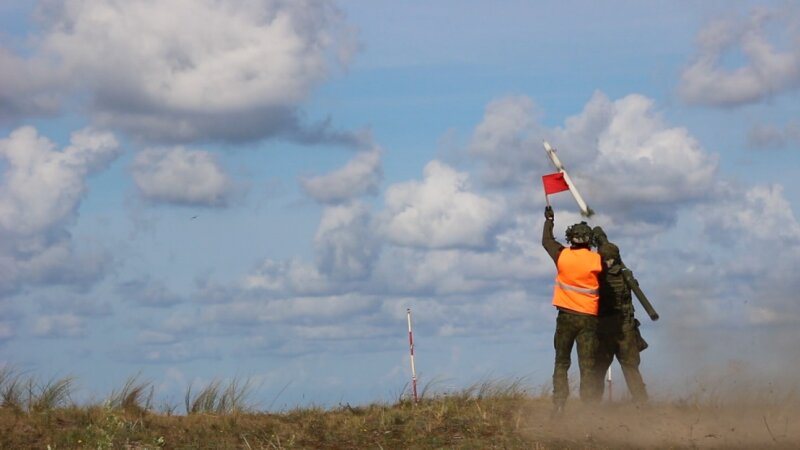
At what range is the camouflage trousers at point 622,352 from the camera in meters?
18.9

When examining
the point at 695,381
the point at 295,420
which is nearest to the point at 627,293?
the point at 695,381

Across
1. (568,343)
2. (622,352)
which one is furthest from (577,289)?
(622,352)

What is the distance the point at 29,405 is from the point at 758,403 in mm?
11913

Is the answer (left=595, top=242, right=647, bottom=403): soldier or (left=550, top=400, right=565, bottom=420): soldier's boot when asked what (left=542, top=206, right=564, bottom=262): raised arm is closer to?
(left=595, top=242, right=647, bottom=403): soldier

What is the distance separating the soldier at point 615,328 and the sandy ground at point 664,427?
1.57 ft

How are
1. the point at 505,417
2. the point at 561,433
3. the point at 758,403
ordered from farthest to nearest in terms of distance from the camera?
1. the point at 758,403
2. the point at 505,417
3. the point at 561,433

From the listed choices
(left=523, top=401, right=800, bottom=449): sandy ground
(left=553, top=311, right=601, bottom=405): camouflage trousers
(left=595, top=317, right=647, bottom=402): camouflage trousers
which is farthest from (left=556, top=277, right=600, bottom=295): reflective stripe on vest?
(left=523, top=401, right=800, bottom=449): sandy ground

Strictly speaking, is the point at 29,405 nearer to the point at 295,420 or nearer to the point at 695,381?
the point at 295,420

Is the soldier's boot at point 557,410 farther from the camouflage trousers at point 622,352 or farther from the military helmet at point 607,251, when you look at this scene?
the military helmet at point 607,251

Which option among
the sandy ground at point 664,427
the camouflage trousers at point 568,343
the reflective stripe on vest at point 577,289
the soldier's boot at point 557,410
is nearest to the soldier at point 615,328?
the sandy ground at point 664,427

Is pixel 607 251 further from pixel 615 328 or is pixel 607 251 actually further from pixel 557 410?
pixel 557 410

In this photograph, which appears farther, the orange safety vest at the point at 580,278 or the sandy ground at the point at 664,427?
the orange safety vest at the point at 580,278

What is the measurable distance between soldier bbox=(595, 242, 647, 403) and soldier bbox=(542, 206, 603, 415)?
824 mm

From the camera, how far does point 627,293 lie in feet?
62.7
